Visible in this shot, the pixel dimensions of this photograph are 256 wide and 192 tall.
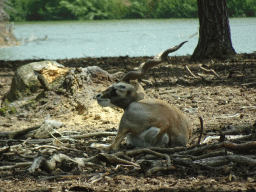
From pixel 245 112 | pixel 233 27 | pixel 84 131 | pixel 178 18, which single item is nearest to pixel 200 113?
pixel 245 112

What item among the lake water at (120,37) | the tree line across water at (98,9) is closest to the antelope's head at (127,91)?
the lake water at (120,37)

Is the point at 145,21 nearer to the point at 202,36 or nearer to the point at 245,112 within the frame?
the point at 202,36

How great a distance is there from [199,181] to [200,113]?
Answer: 4.05m

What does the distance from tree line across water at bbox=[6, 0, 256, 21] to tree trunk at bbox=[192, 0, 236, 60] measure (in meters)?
11.0

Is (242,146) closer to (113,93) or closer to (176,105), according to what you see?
(113,93)

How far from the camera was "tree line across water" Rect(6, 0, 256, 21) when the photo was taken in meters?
23.5

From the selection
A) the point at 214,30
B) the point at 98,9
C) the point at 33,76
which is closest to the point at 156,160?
the point at 33,76

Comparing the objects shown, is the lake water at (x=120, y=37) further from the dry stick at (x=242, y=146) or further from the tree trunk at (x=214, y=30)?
the dry stick at (x=242, y=146)

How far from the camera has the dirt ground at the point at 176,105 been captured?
3803 mm

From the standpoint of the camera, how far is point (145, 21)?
25.0 meters

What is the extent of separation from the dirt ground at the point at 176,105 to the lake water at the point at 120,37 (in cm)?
461

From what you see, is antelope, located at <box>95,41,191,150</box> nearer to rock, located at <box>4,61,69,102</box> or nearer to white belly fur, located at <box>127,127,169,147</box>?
white belly fur, located at <box>127,127,169,147</box>

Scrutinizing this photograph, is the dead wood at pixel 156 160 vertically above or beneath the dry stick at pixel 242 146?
beneath

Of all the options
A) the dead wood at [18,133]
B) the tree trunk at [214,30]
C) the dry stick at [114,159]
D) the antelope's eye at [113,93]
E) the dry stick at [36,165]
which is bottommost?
the dead wood at [18,133]
